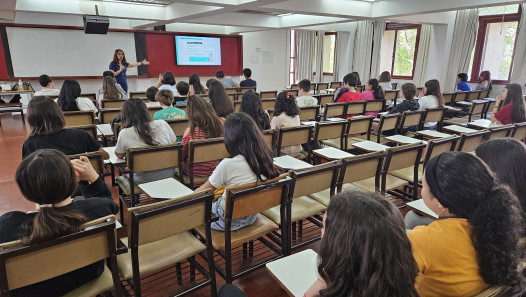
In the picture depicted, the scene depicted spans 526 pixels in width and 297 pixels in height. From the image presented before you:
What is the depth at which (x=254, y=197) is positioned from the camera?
6.29 ft

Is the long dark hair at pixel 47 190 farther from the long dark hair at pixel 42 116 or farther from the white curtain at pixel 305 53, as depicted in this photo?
the white curtain at pixel 305 53

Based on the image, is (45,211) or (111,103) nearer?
(45,211)

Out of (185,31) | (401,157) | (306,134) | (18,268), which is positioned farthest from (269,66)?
(18,268)

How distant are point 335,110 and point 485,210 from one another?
13.2ft

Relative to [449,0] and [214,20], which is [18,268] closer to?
[449,0]

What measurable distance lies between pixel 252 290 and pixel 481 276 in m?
1.47

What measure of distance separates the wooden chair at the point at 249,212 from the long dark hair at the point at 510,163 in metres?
1.09

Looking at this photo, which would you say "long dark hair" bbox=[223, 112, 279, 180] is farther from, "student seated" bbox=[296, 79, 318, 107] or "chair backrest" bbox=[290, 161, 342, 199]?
"student seated" bbox=[296, 79, 318, 107]

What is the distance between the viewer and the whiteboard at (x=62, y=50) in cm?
813

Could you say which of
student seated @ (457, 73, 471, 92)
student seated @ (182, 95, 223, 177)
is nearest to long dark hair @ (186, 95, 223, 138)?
student seated @ (182, 95, 223, 177)

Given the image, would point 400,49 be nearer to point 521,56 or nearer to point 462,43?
point 462,43

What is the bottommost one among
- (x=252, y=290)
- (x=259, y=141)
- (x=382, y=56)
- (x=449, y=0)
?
(x=252, y=290)

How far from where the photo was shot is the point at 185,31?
10.6 meters

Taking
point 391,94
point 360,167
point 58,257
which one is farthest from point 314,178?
point 391,94
